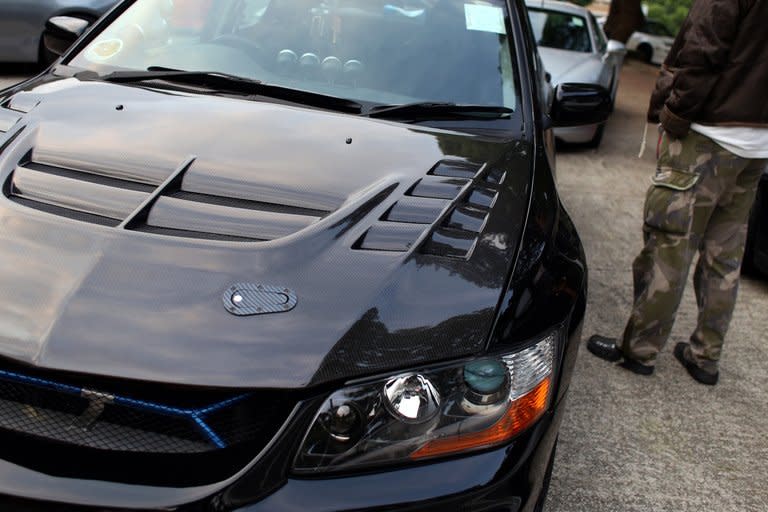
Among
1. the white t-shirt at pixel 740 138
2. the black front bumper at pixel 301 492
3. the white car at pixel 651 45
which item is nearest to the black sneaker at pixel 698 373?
the white t-shirt at pixel 740 138

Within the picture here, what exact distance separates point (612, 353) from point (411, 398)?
7.60ft

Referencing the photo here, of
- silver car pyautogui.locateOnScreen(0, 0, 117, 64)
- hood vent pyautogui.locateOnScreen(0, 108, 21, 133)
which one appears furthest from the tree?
hood vent pyautogui.locateOnScreen(0, 108, 21, 133)

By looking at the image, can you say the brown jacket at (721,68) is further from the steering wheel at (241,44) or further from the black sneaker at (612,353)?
the steering wheel at (241,44)

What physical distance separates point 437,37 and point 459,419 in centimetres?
170

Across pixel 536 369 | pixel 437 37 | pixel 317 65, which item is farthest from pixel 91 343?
pixel 437 37

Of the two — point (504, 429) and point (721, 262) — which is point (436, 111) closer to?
point (504, 429)

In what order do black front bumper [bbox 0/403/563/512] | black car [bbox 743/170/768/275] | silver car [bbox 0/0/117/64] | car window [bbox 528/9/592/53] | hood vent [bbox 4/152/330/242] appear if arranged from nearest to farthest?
black front bumper [bbox 0/403/563/512] → hood vent [bbox 4/152/330/242] → black car [bbox 743/170/768/275] → silver car [bbox 0/0/117/64] → car window [bbox 528/9/592/53]

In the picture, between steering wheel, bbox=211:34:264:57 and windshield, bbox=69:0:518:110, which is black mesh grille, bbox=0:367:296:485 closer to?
windshield, bbox=69:0:518:110

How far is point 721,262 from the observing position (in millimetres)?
3398

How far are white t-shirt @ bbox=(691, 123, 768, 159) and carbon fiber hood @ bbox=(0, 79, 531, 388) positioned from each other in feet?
4.14

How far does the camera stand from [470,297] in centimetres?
163

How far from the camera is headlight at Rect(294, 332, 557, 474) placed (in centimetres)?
144

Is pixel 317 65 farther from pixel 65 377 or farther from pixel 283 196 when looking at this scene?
pixel 65 377

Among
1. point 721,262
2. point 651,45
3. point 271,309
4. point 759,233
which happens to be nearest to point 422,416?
point 271,309
